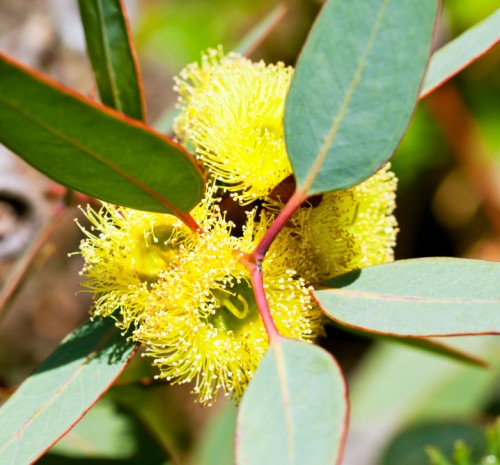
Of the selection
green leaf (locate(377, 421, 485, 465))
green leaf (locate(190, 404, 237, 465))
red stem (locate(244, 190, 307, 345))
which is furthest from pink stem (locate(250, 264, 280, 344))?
green leaf (locate(190, 404, 237, 465))

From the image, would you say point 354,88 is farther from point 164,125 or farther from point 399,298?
point 164,125

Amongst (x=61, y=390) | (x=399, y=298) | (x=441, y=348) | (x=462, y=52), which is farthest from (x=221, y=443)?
(x=462, y=52)

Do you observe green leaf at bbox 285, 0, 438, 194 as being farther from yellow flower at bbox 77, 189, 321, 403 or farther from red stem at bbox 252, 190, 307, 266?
yellow flower at bbox 77, 189, 321, 403

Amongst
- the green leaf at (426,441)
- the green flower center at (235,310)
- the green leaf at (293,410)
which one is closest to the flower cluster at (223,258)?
the green flower center at (235,310)

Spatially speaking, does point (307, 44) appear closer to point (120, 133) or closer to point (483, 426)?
point (120, 133)

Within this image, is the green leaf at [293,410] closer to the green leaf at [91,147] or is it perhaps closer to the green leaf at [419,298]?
the green leaf at [419,298]

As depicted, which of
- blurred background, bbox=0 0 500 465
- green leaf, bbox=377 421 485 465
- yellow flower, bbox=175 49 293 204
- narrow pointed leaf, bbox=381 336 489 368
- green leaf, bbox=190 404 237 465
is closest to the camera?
yellow flower, bbox=175 49 293 204
